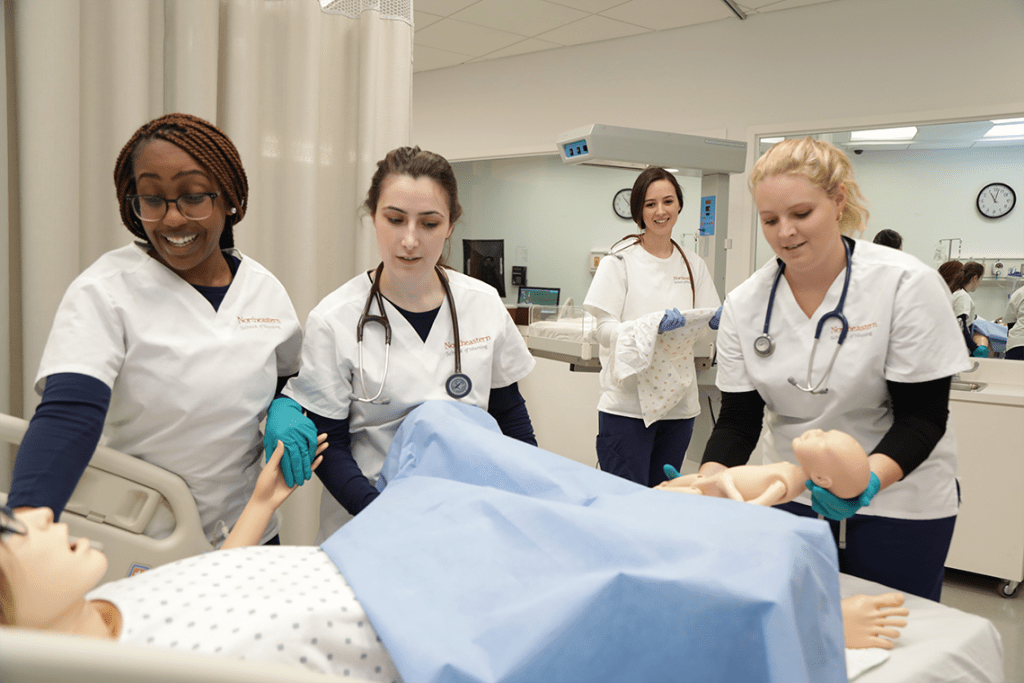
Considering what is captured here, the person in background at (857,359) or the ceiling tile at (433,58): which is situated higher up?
the ceiling tile at (433,58)

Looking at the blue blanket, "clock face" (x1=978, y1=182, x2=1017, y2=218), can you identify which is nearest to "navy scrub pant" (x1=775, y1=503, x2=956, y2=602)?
the blue blanket

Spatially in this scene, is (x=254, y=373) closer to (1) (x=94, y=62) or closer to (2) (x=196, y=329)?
(2) (x=196, y=329)

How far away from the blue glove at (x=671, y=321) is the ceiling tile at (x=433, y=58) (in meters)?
2.92

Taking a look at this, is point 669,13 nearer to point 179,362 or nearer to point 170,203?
point 170,203

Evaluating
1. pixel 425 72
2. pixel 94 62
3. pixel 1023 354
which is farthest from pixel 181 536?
pixel 425 72

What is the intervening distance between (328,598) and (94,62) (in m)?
1.54

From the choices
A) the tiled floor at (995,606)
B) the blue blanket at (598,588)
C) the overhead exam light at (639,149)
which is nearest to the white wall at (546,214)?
the overhead exam light at (639,149)

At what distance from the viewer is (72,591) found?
2.25 feet

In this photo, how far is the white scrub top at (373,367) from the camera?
135cm

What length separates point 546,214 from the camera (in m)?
4.76

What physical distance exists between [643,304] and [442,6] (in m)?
2.10

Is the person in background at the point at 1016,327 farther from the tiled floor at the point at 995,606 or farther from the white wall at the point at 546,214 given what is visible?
the white wall at the point at 546,214

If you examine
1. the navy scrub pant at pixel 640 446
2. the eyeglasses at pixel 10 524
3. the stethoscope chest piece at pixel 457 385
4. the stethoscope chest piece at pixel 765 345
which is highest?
the stethoscope chest piece at pixel 765 345

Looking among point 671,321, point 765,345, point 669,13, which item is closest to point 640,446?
point 671,321
